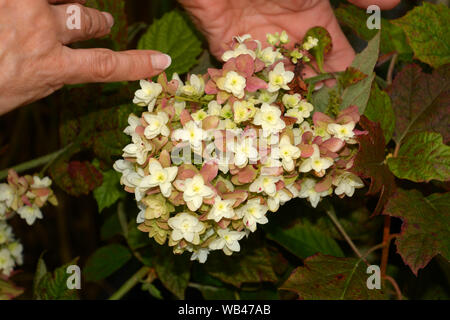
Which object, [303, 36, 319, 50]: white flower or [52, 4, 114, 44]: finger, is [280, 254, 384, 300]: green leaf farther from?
[52, 4, 114, 44]: finger

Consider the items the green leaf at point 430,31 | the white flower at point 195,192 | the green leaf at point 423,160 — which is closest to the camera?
the white flower at point 195,192

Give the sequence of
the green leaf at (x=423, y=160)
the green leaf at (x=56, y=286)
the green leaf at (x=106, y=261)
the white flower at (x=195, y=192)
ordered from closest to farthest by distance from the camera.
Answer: the white flower at (x=195, y=192) → the green leaf at (x=423, y=160) → the green leaf at (x=56, y=286) → the green leaf at (x=106, y=261)

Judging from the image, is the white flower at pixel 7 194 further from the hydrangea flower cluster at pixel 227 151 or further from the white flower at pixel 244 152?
the white flower at pixel 244 152

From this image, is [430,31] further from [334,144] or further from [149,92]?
[149,92]

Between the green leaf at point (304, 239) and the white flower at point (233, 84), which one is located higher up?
the white flower at point (233, 84)

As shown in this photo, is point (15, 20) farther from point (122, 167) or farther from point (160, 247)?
point (160, 247)

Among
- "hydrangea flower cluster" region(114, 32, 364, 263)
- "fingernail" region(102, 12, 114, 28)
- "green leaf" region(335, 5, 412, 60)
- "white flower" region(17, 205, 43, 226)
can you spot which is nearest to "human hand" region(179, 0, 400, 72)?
"green leaf" region(335, 5, 412, 60)

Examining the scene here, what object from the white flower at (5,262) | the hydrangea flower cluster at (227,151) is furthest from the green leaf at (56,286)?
the hydrangea flower cluster at (227,151)
